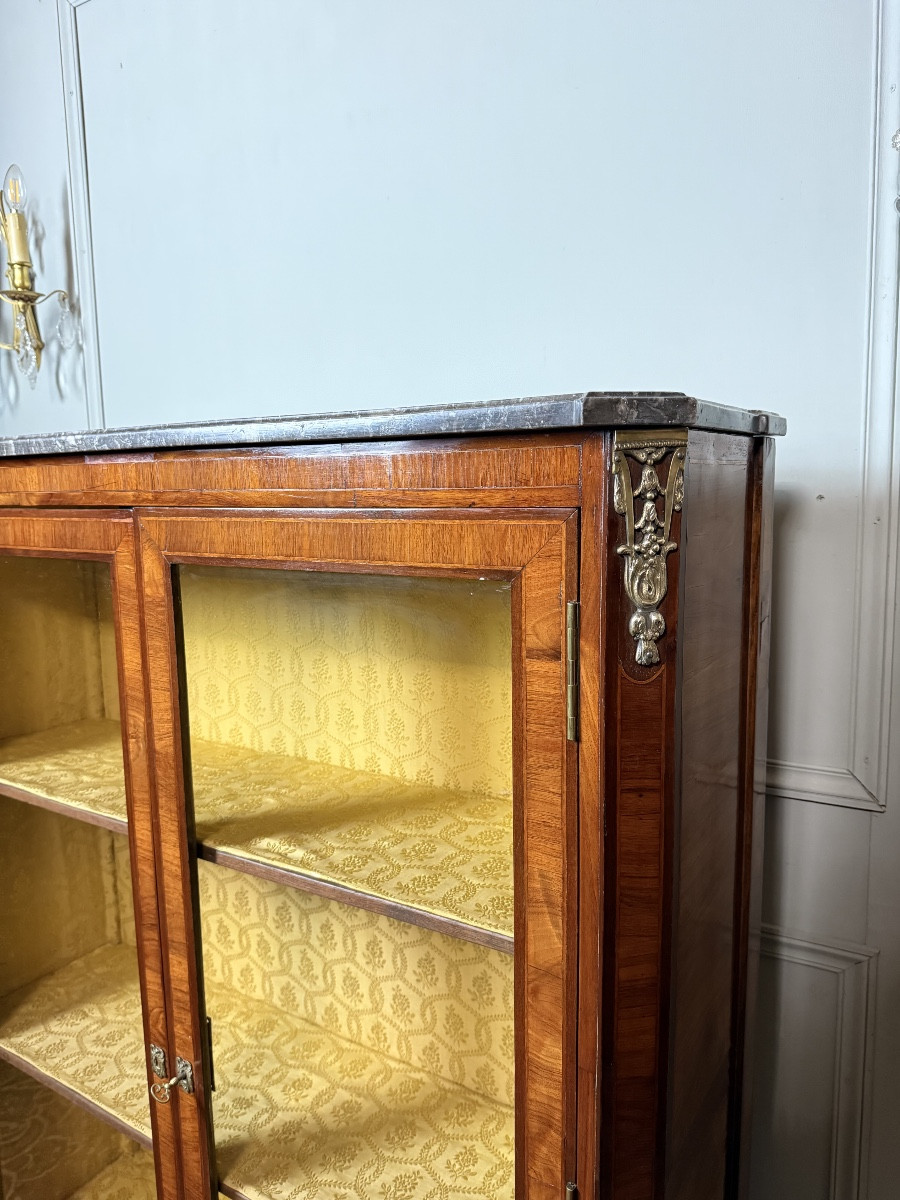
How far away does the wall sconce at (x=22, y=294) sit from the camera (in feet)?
3.70

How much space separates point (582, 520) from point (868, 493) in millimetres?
358

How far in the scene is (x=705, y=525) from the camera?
490 millimetres

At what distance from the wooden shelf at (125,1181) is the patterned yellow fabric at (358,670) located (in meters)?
0.40

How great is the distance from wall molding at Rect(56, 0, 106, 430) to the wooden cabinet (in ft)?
1.64

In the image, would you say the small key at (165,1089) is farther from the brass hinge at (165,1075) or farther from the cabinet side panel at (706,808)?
the cabinet side panel at (706,808)

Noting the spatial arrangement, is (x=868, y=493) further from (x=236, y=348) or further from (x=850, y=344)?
(x=236, y=348)

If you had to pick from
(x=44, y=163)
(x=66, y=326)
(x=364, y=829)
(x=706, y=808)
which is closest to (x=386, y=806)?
(x=364, y=829)

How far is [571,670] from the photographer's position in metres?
0.44

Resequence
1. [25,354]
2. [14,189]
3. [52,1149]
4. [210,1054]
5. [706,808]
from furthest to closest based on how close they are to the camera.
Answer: [25,354] < [14,189] < [52,1149] < [210,1054] < [706,808]

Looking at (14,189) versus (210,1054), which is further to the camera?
(14,189)

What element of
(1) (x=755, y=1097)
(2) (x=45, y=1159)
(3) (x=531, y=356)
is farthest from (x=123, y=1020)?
(3) (x=531, y=356)

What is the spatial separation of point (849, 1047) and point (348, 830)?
0.47 meters

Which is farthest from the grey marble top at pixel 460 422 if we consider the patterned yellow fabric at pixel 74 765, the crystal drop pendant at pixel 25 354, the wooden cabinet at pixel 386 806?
the crystal drop pendant at pixel 25 354

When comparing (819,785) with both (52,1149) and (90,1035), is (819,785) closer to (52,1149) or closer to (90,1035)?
(90,1035)
